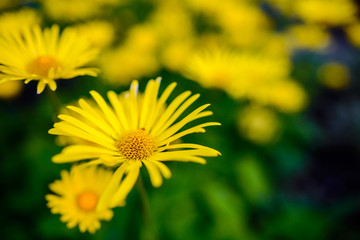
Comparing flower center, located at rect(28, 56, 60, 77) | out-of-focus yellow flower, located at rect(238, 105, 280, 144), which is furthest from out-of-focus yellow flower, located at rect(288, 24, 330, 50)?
flower center, located at rect(28, 56, 60, 77)

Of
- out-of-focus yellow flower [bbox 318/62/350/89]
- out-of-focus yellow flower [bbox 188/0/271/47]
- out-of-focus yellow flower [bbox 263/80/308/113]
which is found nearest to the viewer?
out-of-focus yellow flower [bbox 263/80/308/113]

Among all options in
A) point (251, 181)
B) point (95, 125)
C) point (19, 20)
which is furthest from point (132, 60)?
point (95, 125)

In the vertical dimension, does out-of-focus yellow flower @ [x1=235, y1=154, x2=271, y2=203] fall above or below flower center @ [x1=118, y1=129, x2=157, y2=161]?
above

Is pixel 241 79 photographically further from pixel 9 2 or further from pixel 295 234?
pixel 9 2

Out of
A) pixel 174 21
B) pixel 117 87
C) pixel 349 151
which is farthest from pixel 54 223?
pixel 349 151

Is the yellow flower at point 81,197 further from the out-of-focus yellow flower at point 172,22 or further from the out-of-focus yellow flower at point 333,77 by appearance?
the out-of-focus yellow flower at point 333,77

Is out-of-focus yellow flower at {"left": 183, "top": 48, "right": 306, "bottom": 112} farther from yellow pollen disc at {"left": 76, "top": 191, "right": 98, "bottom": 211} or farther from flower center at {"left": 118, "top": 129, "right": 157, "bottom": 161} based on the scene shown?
yellow pollen disc at {"left": 76, "top": 191, "right": 98, "bottom": 211}

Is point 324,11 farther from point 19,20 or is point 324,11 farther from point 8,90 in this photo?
point 8,90

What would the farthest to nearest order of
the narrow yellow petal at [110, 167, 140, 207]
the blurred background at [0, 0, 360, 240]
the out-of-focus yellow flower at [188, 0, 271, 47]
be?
the out-of-focus yellow flower at [188, 0, 271, 47]
the blurred background at [0, 0, 360, 240]
the narrow yellow petal at [110, 167, 140, 207]
